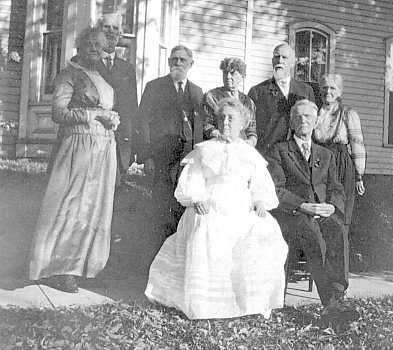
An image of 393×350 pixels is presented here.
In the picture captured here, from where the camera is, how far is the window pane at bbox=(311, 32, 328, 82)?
25.7 feet

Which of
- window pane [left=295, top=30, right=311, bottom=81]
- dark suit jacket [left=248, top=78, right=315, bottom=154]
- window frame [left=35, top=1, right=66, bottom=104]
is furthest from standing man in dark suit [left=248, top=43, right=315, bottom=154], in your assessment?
window pane [left=295, top=30, right=311, bottom=81]

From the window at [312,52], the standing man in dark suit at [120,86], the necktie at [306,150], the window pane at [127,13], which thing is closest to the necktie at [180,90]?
the standing man in dark suit at [120,86]

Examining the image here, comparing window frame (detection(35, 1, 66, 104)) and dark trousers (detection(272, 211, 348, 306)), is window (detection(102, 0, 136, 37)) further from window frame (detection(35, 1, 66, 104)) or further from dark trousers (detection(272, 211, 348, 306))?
dark trousers (detection(272, 211, 348, 306))

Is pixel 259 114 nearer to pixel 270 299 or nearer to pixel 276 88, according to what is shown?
pixel 276 88

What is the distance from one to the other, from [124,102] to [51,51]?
1.73 metres

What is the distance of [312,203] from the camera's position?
152 inches

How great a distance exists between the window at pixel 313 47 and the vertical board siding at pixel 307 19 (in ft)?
0.30

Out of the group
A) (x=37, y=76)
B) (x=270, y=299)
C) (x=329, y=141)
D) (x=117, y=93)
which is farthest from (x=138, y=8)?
(x=270, y=299)

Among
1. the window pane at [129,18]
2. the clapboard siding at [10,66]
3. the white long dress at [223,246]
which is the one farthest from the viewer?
the window pane at [129,18]

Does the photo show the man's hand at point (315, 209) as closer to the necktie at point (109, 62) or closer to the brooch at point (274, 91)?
the brooch at point (274, 91)

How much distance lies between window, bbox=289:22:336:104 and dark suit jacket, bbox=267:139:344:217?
12.3 ft

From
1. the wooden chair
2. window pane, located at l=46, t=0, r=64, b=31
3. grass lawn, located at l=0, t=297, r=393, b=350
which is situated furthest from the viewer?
window pane, located at l=46, t=0, r=64, b=31

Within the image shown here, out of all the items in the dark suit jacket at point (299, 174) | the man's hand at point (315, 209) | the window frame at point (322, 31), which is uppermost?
the window frame at point (322, 31)

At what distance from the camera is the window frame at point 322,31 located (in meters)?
7.76
